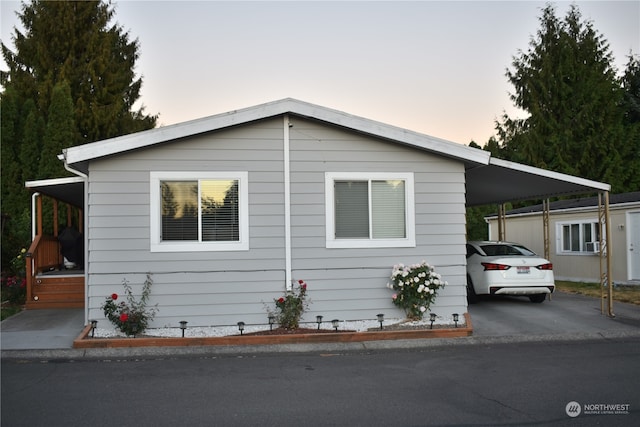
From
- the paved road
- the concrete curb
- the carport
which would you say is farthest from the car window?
the paved road

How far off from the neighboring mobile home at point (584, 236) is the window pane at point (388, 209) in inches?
322

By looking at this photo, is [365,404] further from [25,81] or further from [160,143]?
[25,81]

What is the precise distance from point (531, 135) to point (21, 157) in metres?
25.1

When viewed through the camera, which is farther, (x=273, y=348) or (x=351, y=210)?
(x=351, y=210)

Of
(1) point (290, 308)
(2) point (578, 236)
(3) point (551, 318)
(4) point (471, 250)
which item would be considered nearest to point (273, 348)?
(1) point (290, 308)

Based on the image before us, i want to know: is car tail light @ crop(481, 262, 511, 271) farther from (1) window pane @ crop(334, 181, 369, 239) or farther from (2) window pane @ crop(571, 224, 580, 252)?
(2) window pane @ crop(571, 224, 580, 252)

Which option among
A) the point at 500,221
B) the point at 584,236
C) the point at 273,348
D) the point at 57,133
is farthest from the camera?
the point at 584,236

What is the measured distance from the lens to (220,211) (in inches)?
417

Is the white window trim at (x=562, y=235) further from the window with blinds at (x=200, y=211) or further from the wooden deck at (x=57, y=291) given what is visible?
the wooden deck at (x=57, y=291)

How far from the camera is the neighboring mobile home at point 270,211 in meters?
10.3

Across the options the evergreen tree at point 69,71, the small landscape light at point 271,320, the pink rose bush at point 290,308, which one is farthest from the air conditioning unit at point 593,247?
the evergreen tree at point 69,71

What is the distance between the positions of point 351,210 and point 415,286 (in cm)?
173

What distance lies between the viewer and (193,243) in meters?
10.4

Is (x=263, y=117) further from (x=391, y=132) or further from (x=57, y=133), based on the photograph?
(x=57, y=133)
